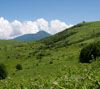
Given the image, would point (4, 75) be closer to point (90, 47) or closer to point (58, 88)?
point (90, 47)

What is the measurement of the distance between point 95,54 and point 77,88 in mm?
32714

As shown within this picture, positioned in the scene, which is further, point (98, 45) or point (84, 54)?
point (84, 54)

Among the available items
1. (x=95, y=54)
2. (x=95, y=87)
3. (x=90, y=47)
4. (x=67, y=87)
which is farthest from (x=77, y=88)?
(x=90, y=47)

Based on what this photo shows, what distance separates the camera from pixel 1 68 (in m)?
58.7

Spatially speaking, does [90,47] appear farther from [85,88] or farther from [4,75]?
[85,88]

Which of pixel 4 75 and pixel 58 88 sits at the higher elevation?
pixel 58 88

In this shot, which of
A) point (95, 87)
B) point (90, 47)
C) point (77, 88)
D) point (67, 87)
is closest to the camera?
point (95, 87)

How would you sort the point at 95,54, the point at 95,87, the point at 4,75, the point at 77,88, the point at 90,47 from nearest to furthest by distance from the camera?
the point at 95,87 → the point at 77,88 → the point at 95,54 → the point at 90,47 → the point at 4,75

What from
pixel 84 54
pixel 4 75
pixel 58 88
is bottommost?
pixel 4 75

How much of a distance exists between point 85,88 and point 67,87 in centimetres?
97

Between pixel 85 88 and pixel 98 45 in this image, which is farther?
pixel 98 45

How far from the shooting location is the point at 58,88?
5.38 meters

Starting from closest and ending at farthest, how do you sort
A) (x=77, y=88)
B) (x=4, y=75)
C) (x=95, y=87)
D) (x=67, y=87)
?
(x=95, y=87)
(x=77, y=88)
(x=67, y=87)
(x=4, y=75)

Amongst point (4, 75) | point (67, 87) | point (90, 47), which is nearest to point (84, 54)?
point (90, 47)
